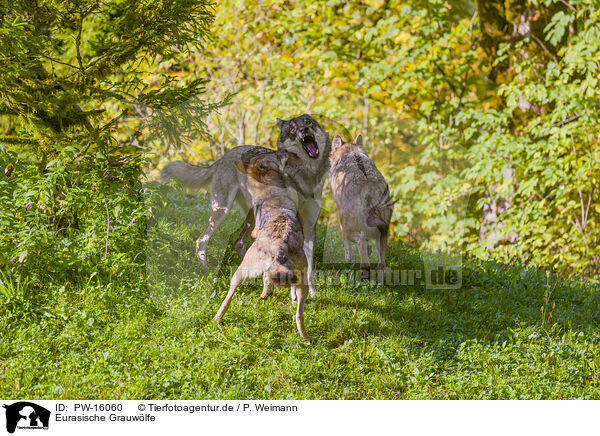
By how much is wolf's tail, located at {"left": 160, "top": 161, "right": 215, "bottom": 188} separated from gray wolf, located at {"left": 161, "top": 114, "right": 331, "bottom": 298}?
1cm

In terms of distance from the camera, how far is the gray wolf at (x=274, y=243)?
4.91m

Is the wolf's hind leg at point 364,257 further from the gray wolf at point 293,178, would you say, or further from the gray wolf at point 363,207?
the gray wolf at point 293,178

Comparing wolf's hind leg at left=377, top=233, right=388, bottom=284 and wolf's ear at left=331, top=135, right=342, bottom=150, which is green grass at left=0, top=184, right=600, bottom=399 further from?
wolf's ear at left=331, top=135, right=342, bottom=150

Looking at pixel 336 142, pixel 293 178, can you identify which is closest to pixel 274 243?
pixel 293 178

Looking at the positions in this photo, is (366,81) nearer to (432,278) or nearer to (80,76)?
(432,278)


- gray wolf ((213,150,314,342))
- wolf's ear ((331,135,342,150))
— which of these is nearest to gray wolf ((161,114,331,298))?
gray wolf ((213,150,314,342))

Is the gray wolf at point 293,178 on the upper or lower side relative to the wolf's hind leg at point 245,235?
upper

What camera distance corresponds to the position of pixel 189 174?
23.6 ft

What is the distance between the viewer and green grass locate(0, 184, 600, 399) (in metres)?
4.75

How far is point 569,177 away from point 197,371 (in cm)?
799

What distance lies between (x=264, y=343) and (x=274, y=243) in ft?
3.51

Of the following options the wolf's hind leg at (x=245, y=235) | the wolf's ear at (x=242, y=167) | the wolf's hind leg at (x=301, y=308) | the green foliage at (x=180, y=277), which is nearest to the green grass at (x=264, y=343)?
the green foliage at (x=180, y=277)
